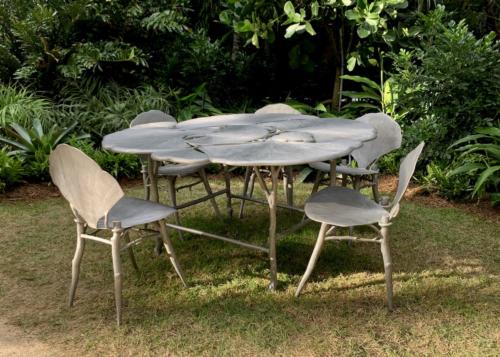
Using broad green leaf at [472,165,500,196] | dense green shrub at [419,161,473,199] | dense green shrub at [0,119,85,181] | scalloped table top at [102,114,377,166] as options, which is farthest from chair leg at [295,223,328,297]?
dense green shrub at [0,119,85,181]

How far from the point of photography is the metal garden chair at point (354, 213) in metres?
2.65

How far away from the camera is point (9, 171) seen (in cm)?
499

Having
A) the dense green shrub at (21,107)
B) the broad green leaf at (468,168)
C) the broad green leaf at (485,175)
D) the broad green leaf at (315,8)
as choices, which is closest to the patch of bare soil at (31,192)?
the dense green shrub at (21,107)

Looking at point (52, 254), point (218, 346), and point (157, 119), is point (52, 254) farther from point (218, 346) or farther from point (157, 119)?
point (218, 346)

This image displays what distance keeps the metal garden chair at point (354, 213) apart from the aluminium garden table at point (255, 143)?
0.74ft

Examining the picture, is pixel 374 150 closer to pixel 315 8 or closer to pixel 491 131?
pixel 491 131

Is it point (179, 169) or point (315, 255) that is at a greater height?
point (179, 169)

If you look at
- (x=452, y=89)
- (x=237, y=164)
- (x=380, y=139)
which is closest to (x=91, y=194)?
(x=237, y=164)

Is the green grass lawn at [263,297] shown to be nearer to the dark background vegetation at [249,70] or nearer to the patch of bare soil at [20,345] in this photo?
the patch of bare soil at [20,345]

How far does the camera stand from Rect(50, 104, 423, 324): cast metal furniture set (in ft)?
8.31

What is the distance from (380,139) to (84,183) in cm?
208

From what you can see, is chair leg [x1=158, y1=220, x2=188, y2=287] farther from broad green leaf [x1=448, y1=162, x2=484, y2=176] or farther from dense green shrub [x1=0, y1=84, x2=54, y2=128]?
dense green shrub [x1=0, y1=84, x2=54, y2=128]

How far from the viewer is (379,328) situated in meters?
2.54

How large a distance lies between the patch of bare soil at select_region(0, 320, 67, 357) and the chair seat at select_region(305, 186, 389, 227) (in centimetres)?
142
